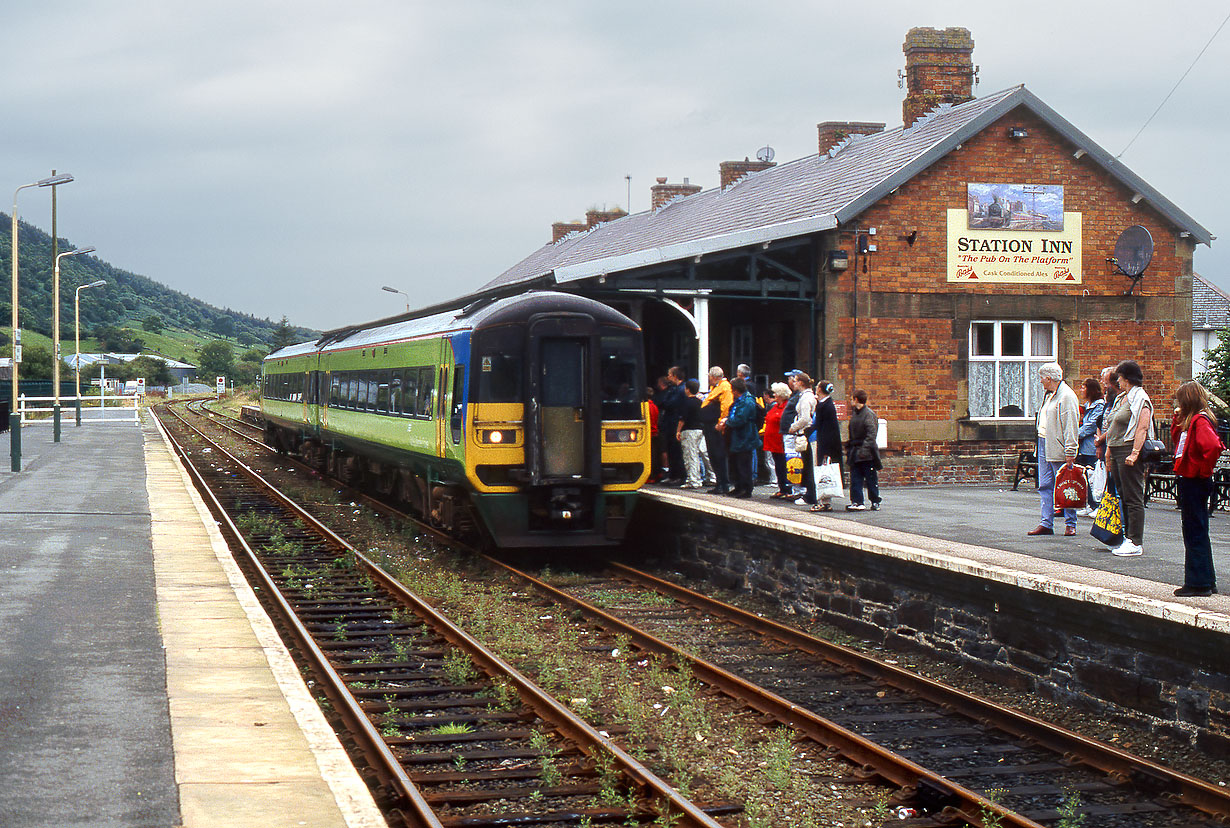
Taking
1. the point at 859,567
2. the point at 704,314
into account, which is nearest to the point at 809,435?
the point at 859,567

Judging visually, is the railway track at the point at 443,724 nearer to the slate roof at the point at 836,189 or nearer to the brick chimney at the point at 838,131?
the slate roof at the point at 836,189

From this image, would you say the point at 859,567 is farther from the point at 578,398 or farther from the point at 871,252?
the point at 871,252

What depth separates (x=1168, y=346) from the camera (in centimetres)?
1967

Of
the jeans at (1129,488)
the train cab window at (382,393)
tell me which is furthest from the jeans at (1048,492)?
the train cab window at (382,393)

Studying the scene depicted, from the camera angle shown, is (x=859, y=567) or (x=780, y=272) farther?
(x=780, y=272)

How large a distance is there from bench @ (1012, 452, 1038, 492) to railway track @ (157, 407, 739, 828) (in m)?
9.29

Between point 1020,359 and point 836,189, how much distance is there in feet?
12.3

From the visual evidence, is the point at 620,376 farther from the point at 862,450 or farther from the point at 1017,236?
the point at 1017,236

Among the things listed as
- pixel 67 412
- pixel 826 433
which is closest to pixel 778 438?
pixel 826 433

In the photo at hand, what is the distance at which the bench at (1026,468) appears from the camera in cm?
1756

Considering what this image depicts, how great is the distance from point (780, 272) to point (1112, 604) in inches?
480

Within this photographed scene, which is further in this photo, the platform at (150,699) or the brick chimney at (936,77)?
the brick chimney at (936,77)

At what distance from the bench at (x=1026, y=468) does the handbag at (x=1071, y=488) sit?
278 inches

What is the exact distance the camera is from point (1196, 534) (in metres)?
7.61
